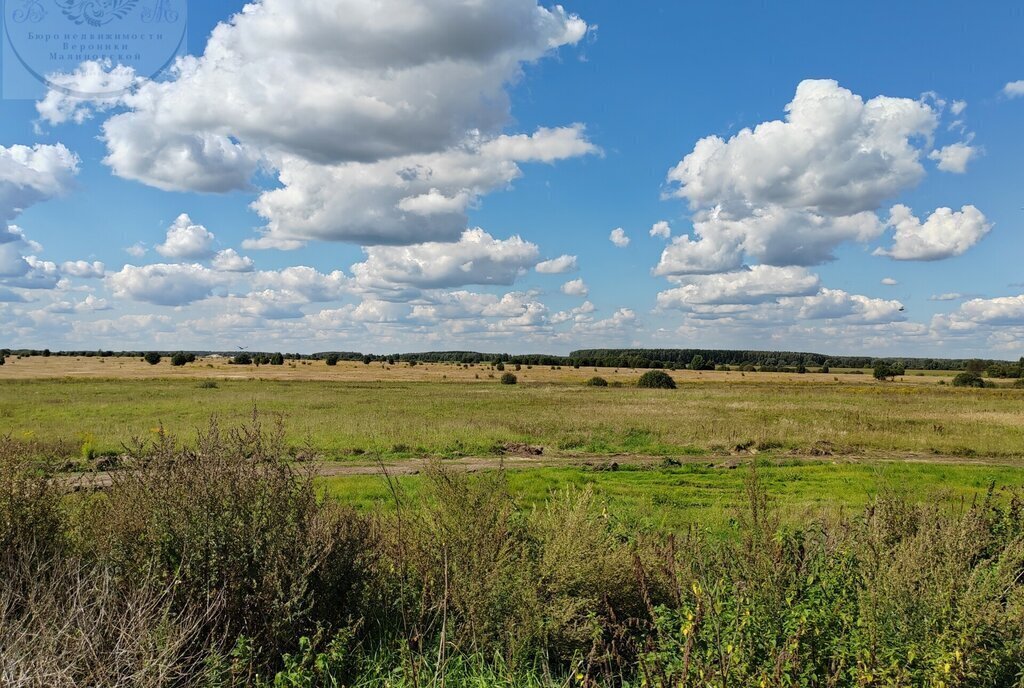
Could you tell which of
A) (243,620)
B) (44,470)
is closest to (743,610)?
(243,620)

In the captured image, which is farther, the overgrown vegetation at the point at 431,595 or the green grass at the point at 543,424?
the green grass at the point at 543,424

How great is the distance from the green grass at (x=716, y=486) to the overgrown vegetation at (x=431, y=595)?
11.8 ft

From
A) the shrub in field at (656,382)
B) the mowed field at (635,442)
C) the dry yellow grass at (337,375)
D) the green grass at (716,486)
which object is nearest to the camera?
the green grass at (716,486)

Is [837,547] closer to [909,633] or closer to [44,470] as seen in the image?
[909,633]

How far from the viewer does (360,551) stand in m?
5.68

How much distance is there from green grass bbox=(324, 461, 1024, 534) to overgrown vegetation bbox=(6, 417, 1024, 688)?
11.8ft

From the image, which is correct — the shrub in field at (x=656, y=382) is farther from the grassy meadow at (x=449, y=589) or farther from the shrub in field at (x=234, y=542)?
the shrub in field at (x=234, y=542)

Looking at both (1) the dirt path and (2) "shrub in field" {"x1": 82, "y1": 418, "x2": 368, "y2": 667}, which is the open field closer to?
(1) the dirt path

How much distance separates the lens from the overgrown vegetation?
4.13 m

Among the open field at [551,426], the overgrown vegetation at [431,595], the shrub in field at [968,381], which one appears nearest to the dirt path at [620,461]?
the open field at [551,426]

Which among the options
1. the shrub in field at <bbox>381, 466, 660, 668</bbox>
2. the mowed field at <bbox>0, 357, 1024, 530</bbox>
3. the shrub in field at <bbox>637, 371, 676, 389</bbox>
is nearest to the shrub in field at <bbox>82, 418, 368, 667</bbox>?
the shrub in field at <bbox>381, 466, 660, 668</bbox>

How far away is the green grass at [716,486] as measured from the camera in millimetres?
12039

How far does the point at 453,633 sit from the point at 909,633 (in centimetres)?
352

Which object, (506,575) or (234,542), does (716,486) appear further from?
(234,542)
